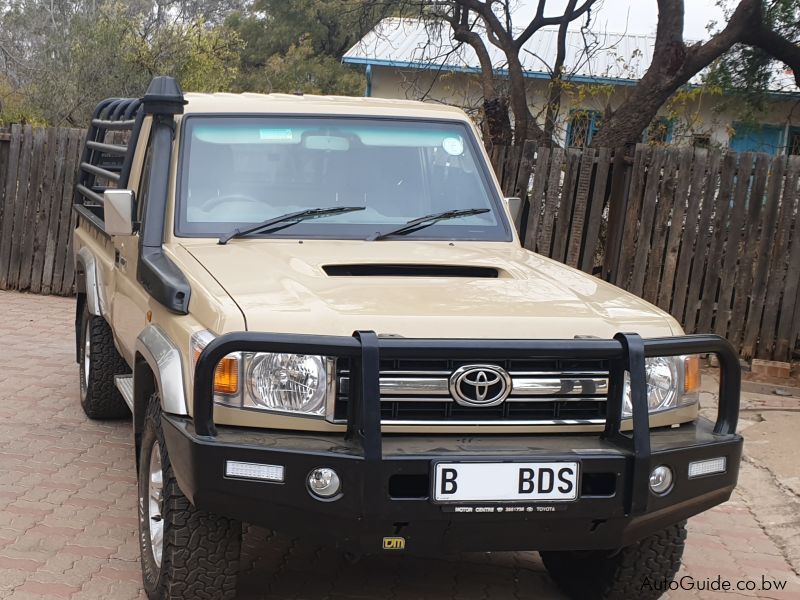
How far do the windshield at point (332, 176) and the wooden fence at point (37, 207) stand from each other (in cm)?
713

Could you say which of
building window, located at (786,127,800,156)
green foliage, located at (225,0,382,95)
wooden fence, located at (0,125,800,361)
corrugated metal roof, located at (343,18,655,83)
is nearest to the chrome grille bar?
wooden fence, located at (0,125,800,361)

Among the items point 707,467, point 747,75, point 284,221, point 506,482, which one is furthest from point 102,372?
point 747,75

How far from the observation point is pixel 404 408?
3.40 meters

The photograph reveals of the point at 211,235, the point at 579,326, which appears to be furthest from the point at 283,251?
the point at 579,326

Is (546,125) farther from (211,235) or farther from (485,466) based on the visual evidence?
(485,466)

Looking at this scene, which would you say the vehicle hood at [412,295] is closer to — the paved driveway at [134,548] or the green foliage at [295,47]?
the paved driveway at [134,548]

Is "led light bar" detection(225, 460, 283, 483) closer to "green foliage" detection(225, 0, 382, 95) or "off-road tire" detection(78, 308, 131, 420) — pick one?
"off-road tire" detection(78, 308, 131, 420)

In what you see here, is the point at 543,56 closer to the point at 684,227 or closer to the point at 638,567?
the point at 684,227

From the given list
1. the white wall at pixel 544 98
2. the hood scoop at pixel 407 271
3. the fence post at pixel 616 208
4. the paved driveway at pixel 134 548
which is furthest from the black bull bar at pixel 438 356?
the white wall at pixel 544 98

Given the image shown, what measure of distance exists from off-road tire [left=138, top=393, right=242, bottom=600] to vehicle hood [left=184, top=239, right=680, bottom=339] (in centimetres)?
66

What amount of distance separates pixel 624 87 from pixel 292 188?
13811mm

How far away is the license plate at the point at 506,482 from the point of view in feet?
10.5

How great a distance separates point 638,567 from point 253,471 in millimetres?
1600

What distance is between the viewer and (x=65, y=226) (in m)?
11.5
